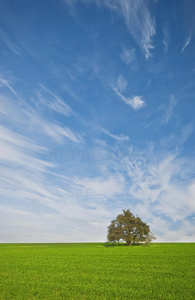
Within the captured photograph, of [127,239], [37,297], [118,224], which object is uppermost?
[118,224]

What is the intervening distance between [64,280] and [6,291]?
13.6ft

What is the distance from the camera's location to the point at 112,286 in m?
14.0

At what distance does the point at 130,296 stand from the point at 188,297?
123 inches

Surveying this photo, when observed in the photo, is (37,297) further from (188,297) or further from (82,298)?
(188,297)

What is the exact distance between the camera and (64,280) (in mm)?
15820

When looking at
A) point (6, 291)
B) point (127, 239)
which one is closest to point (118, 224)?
point (127, 239)

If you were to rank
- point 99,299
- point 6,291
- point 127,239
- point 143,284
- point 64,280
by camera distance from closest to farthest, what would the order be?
point 99,299, point 6,291, point 143,284, point 64,280, point 127,239

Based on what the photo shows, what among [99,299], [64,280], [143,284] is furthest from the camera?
[64,280]

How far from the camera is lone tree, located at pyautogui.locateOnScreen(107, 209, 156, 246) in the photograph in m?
66.0

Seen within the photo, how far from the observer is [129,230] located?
67.4 meters

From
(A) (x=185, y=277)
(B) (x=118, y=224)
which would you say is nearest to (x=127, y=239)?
(B) (x=118, y=224)

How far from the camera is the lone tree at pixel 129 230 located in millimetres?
66000

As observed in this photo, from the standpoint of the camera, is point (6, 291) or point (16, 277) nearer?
point (6, 291)

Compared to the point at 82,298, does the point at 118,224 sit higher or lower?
higher
